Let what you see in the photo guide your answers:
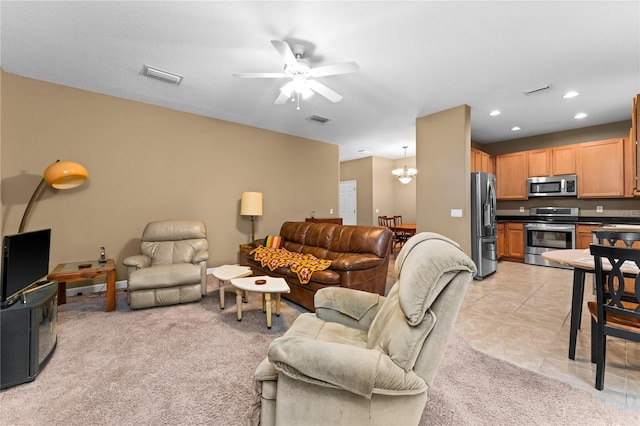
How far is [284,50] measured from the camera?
2385 millimetres

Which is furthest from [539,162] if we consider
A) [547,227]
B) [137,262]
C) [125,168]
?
[125,168]

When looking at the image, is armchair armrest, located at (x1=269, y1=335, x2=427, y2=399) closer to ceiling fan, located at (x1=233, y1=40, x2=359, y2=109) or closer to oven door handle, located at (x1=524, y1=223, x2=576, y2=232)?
ceiling fan, located at (x1=233, y1=40, x2=359, y2=109)

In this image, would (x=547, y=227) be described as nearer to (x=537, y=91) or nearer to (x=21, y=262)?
(x=537, y=91)

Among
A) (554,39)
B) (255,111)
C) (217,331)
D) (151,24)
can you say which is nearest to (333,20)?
(151,24)

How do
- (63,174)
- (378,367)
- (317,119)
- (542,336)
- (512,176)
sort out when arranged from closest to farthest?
(378,367), (542,336), (63,174), (317,119), (512,176)

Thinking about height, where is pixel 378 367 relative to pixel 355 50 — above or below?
below

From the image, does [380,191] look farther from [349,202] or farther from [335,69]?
[335,69]

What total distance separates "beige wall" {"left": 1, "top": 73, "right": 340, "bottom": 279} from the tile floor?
156 inches

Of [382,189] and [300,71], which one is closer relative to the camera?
[300,71]

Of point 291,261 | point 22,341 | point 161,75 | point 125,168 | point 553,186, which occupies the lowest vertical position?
point 22,341

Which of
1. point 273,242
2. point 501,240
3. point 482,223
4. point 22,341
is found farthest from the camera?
point 501,240

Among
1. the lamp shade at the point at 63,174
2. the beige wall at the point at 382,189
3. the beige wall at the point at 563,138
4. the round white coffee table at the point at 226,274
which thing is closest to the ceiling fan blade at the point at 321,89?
the round white coffee table at the point at 226,274

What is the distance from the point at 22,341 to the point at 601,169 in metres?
8.05

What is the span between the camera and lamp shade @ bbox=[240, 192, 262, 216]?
4.91m
